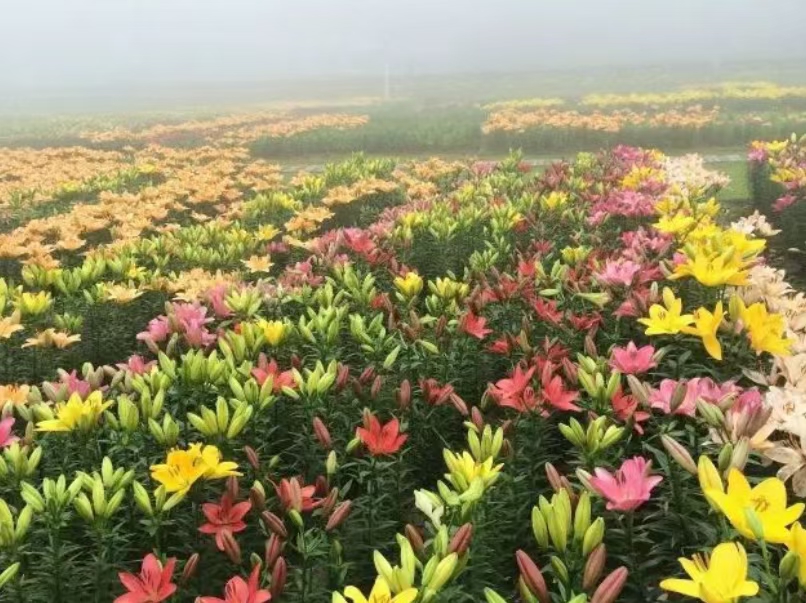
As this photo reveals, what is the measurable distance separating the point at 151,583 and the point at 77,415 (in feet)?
3.12

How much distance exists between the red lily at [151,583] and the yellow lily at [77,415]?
85cm

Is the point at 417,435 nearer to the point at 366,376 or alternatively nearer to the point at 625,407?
the point at 366,376

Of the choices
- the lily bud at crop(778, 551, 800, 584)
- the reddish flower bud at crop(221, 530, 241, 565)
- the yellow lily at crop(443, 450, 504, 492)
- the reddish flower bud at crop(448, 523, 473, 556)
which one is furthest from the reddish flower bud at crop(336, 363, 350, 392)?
the lily bud at crop(778, 551, 800, 584)

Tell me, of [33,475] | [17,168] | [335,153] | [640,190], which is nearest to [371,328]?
[33,475]

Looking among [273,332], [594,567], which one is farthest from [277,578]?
[273,332]

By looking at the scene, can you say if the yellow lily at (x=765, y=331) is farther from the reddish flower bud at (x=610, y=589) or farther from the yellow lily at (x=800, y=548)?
the reddish flower bud at (x=610, y=589)

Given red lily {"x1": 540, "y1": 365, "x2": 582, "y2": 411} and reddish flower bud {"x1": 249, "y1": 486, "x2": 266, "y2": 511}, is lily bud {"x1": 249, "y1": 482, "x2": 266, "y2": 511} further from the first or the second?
red lily {"x1": 540, "y1": 365, "x2": 582, "y2": 411}

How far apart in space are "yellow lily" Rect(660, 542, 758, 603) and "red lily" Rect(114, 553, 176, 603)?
1.19 metres

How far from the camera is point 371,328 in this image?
3443mm

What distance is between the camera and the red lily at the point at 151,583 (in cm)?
182

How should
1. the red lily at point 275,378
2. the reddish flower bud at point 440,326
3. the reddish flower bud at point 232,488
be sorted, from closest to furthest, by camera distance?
1. the reddish flower bud at point 232,488
2. the red lily at point 275,378
3. the reddish flower bud at point 440,326

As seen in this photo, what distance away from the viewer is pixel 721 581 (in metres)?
1.45

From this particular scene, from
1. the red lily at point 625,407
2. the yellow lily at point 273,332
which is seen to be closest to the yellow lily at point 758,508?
the red lily at point 625,407

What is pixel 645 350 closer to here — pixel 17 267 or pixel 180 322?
pixel 180 322
